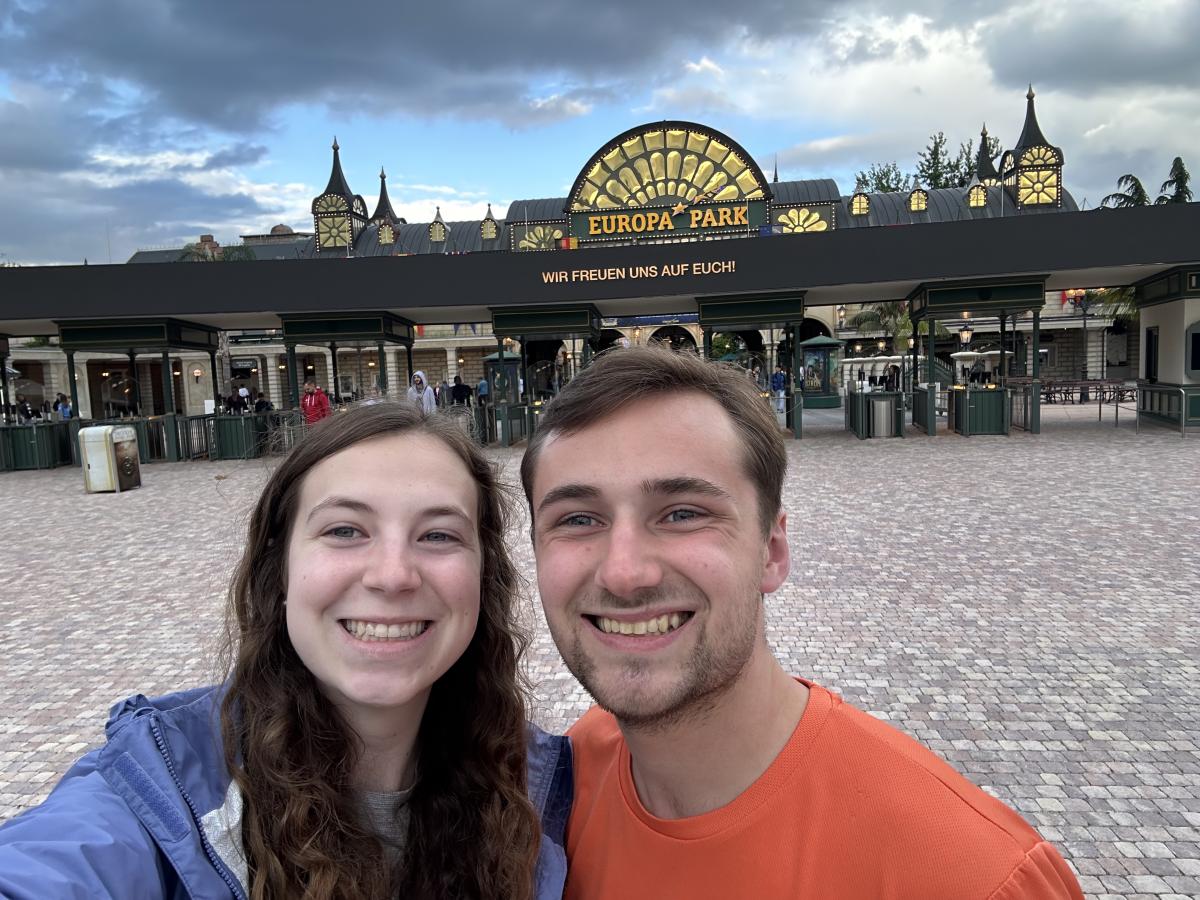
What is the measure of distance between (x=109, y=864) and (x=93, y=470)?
15285 millimetres

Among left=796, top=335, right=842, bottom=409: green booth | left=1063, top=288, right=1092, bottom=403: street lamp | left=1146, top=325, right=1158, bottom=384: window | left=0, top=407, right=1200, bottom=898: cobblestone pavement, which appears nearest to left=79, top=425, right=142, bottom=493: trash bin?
left=0, top=407, right=1200, bottom=898: cobblestone pavement

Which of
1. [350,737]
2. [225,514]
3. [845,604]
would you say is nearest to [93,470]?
[225,514]

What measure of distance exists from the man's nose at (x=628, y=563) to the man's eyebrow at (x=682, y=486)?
8 centimetres

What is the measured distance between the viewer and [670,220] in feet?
75.2

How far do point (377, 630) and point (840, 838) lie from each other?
0.95 metres

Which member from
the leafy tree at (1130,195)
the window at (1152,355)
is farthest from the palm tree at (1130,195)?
the window at (1152,355)

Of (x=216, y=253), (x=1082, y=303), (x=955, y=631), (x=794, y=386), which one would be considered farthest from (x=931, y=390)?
(x=216, y=253)

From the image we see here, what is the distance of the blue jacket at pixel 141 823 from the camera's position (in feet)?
3.82

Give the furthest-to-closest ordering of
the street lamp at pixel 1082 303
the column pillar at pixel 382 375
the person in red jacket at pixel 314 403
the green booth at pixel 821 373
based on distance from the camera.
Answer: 1. the street lamp at pixel 1082 303
2. the green booth at pixel 821 373
3. the person in red jacket at pixel 314 403
4. the column pillar at pixel 382 375

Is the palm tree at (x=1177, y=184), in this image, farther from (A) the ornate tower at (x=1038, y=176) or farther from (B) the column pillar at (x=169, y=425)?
Result: (B) the column pillar at (x=169, y=425)

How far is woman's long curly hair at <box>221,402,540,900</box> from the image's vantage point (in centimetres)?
152

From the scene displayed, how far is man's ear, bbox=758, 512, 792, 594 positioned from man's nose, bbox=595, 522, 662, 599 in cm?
30

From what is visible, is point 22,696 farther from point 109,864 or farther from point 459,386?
point 459,386

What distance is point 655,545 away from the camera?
1.41m
